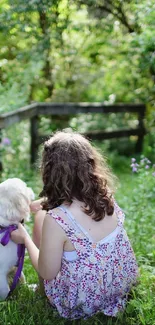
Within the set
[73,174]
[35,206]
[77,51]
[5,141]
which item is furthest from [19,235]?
[77,51]

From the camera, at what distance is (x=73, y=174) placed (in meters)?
2.46

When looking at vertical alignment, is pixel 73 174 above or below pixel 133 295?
above

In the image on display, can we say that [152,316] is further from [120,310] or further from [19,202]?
[19,202]

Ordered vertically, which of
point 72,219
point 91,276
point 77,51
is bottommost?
point 91,276

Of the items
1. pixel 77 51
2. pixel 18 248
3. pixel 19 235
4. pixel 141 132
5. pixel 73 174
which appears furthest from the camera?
pixel 141 132

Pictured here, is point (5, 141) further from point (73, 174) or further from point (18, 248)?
point (73, 174)

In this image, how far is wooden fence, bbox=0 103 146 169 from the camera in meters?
5.57

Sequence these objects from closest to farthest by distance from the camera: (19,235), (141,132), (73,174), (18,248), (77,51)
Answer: (73,174) → (19,235) → (18,248) → (77,51) → (141,132)

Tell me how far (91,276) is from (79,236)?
0.23m

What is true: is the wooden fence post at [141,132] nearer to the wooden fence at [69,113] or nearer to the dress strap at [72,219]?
the wooden fence at [69,113]

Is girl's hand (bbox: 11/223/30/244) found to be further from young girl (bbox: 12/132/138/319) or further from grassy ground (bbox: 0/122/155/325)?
grassy ground (bbox: 0/122/155/325)

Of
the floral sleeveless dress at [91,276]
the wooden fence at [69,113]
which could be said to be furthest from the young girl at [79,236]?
the wooden fence at [69,113]

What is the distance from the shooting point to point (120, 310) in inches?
105

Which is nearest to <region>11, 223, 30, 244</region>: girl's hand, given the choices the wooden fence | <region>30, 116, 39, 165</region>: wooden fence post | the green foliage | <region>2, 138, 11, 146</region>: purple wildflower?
the green foliage
